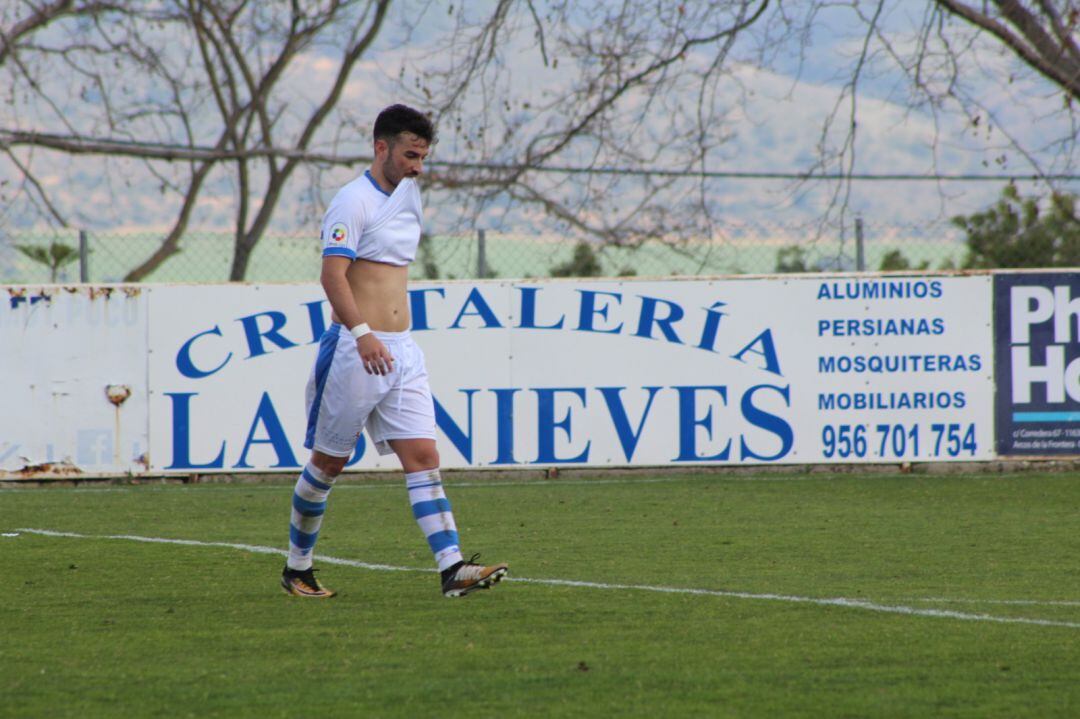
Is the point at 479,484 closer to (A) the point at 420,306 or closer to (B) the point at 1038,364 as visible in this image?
(A) the point at 420,306

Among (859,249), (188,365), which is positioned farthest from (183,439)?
(859,249)

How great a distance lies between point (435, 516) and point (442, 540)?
110 mm

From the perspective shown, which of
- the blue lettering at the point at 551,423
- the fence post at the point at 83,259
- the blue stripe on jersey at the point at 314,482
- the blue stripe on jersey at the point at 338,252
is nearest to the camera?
the blue stripe on jersey at the point at 338,252

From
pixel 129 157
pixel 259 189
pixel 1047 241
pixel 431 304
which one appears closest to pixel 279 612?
pixel 431 304

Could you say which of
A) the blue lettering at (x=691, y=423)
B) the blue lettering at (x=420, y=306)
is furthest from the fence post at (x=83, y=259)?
the blue lettering at (x=691, y=423)

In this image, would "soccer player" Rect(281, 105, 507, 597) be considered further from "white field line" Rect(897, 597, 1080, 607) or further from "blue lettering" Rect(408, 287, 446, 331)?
"blue lettering" Rect(408, 287, 446, 331)

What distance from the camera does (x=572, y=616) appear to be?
6.21 metres

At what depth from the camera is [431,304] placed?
13.6 meters

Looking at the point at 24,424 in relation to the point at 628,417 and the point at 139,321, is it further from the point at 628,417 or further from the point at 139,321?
the point at 628,417

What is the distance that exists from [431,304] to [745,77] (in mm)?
3957

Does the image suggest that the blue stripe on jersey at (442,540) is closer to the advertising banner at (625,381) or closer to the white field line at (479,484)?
the white field line at (479,484)

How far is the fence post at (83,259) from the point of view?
14.1 m

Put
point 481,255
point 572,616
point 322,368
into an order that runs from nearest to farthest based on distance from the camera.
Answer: point 572,616
point 322,368
point 481,255

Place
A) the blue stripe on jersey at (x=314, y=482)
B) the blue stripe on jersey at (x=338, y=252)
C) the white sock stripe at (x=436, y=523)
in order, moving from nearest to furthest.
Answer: the blue stripe on jersey at (x=338, y=252) < the white sock stripe at (x=436, y=523) < the blue stripe on jersey at (x=314, y=482)
